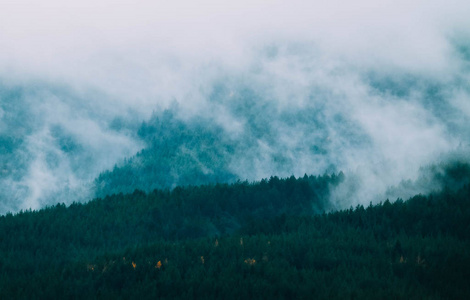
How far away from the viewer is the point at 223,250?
124 feet

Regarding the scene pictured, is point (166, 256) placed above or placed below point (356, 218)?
below

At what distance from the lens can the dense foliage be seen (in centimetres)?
2691

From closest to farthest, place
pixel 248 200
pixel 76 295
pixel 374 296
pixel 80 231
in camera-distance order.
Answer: pixel 374 296, pixel 76 295, pixel 80 231, pixel 248 200

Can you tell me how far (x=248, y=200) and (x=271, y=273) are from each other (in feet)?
163

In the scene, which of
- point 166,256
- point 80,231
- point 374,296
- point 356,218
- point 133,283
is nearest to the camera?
point 374,296

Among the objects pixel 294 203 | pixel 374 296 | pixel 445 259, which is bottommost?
pixel 374 296

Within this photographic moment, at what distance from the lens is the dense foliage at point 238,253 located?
26.9 metres

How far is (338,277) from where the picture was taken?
28.5 meters

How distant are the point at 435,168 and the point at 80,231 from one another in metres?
51.9

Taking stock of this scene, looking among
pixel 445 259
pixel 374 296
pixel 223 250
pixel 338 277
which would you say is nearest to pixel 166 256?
pixel 223 250

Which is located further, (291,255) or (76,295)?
(291,255)

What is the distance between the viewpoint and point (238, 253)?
36625 millimetres

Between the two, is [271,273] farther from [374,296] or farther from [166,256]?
[166,256]

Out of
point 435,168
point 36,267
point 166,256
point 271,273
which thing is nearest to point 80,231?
point 36,267
